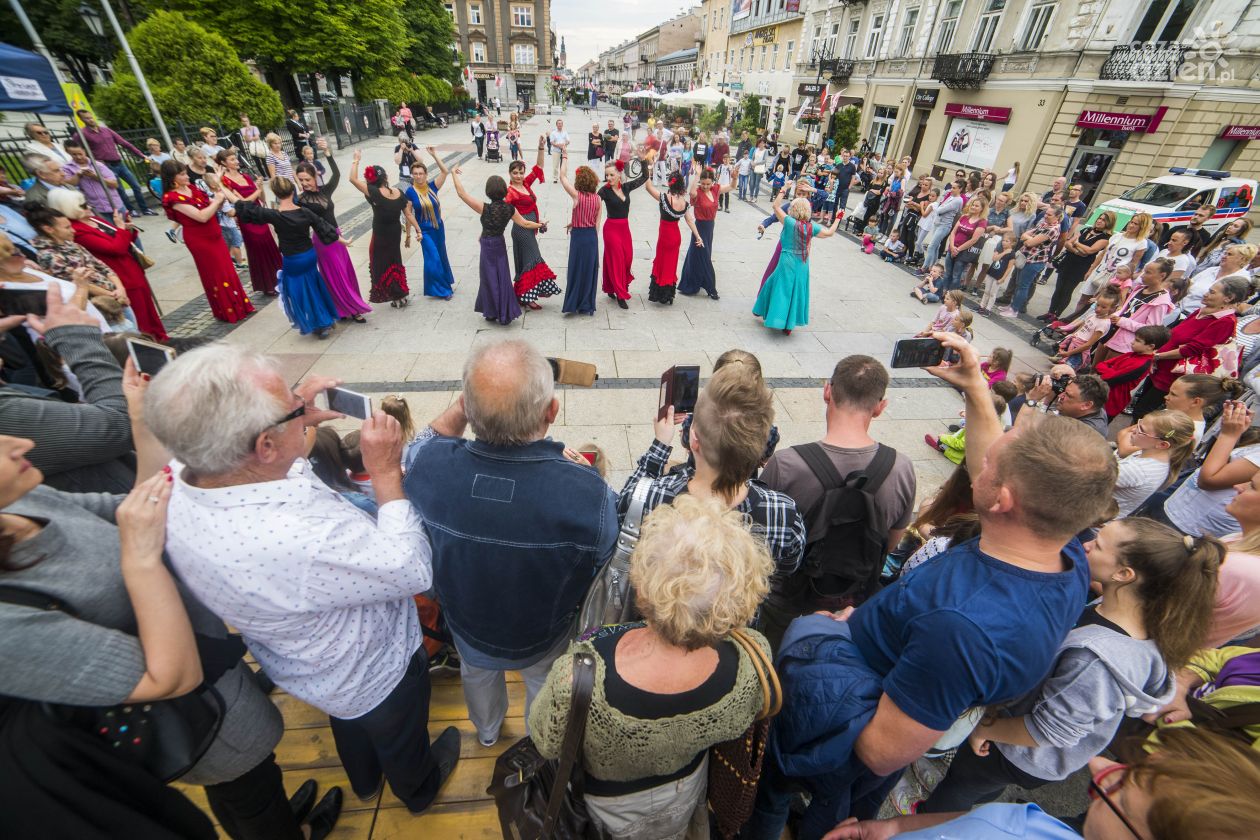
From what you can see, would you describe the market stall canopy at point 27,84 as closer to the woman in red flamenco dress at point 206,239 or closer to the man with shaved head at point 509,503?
the woman in red flamenco dress at point 206,239

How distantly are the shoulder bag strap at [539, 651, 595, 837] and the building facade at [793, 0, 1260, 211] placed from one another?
825 inches

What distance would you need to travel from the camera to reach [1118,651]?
4.99ft

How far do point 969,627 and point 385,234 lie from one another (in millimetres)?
7005

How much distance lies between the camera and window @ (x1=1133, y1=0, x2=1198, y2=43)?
13195mm

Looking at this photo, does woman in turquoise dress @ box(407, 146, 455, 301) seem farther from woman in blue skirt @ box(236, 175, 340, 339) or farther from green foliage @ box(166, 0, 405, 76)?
green foliage @ box(166, 0, 405, 76)

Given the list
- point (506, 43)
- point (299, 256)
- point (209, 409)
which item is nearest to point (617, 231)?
point (299, 256)

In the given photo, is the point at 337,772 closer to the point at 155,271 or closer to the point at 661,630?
the point at 661,630

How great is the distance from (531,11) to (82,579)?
76387 mm

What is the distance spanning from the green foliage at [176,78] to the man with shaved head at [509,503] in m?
15.8

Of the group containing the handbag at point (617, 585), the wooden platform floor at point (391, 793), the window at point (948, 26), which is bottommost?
the wooden platform floor at point (391, 793)

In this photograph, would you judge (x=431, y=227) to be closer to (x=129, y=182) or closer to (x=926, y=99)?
(x=129, y=182)

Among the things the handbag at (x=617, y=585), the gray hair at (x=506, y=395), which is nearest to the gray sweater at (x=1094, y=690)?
the handbag at (x=617, y=585)

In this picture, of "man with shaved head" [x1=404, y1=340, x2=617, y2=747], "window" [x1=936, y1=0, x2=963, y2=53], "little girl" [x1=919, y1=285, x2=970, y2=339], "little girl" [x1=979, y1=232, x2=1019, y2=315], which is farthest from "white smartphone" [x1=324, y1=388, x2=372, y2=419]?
"window" [x1=936, y1=0, x2=963, y2=53]

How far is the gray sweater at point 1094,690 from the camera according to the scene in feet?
4.94
